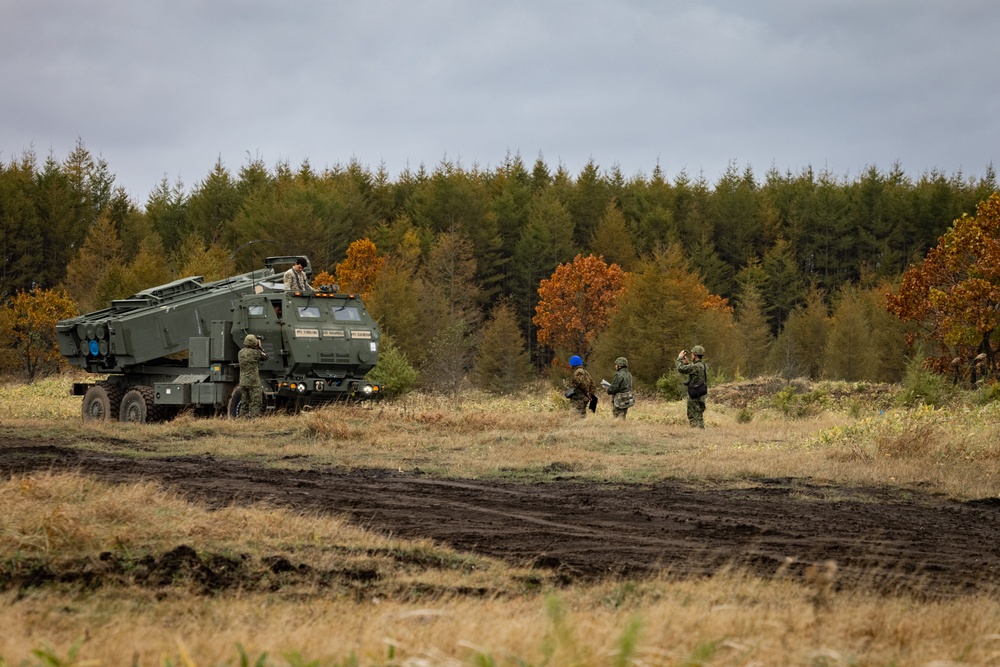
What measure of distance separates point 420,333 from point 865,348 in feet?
69.2

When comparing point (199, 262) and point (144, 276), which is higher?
point (199, 262)

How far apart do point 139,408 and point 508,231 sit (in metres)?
52.1

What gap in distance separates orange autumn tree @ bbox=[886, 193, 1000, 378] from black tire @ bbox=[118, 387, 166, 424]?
23940 mm

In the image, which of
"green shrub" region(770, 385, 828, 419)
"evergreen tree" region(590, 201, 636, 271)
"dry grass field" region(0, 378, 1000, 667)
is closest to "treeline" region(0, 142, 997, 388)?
"evergreen tree" region(590, 201, 636, 271)

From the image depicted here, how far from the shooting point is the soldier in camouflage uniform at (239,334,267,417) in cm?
2162

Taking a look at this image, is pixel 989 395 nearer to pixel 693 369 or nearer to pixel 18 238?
pixel 693 369

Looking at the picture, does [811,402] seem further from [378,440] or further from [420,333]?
[420,333]

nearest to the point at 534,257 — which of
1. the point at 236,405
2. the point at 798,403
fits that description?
the point at 798,403

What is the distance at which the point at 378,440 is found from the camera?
18.7 metres

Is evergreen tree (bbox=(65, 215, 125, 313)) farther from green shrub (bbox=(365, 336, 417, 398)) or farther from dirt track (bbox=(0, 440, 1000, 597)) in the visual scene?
dirt track (bbox=(0, 440, 1000, 597))

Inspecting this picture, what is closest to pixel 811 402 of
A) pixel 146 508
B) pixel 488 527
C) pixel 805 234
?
pixel 488 527

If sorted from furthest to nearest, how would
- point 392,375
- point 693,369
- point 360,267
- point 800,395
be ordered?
1. point 360,267
2. point 392,375
3. point 800,395
4. point 693,369

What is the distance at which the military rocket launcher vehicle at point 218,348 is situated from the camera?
76.0 feet

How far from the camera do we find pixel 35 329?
51.7 metres
